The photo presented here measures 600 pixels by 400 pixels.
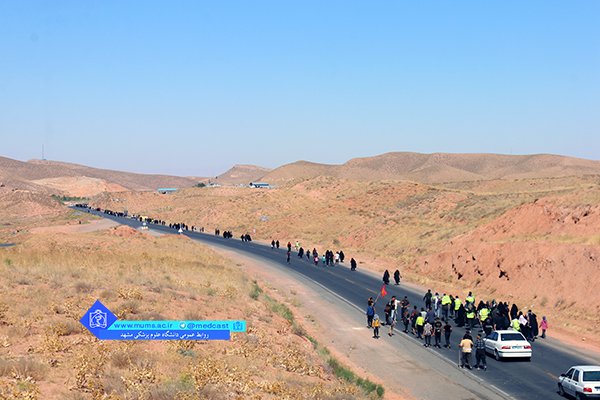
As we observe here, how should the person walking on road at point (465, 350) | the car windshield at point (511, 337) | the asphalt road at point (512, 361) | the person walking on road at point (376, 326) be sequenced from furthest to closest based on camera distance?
the person walking on road at point (376, 326), the car windshield at point (511, 337), the person walking on road at point (465, 350), the asphalt road at point (512, 361)

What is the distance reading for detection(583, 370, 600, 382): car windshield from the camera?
1883 centimetres

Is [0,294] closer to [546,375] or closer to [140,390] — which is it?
[140,390]

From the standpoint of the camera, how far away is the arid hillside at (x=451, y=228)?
4109 cm

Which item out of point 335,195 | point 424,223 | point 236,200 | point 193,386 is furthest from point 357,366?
point 236,200

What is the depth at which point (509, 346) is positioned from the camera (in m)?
24.3

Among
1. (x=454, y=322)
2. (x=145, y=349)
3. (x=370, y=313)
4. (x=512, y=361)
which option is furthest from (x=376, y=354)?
(x=145, y=349)

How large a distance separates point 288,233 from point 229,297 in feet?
226

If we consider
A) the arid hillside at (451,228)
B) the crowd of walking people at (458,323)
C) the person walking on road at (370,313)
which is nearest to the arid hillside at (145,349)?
the person walking on road at (370,313)

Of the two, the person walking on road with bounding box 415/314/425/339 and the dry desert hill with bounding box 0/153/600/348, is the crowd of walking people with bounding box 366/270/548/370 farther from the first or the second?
the dry desert hill with bounding box 0/153/600/348

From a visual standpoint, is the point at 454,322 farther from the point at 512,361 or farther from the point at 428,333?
the point at 512,361

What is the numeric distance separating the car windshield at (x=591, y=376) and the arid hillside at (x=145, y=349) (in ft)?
19.5

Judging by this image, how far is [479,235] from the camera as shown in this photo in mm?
56906

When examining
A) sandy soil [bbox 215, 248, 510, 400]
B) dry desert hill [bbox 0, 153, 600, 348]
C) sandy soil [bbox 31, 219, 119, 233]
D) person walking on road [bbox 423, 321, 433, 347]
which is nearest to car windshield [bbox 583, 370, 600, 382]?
sandy soil [bbox 215, 248, 510, 400]

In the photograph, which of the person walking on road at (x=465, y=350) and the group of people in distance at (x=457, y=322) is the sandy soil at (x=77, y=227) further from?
the person walking on road at (x=465, y=350)
